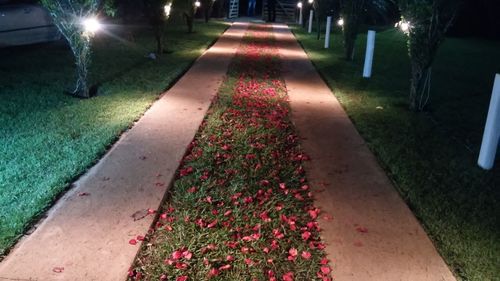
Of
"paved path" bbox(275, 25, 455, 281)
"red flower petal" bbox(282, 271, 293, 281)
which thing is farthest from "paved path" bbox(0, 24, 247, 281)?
"paved path" bbox(275, 25, 455, 281)

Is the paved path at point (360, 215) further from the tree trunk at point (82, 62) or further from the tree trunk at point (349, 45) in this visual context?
the tree trunk at point (349, 45)

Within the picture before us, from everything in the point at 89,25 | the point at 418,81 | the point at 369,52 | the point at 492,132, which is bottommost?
the point at 492,132

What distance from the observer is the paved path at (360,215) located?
354cm

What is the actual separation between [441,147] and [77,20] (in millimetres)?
6994

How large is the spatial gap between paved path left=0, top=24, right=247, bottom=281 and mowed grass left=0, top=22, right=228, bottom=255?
0.21 meters

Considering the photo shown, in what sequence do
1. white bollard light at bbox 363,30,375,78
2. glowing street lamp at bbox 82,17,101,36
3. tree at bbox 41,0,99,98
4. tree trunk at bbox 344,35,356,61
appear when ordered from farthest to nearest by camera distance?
tree trunk at bbox 344,35,356,61 < white bollard light at bbox 363,30,375,78 < glowing street lamp at bbox 82,17,101,36 < tree at bbox 41,0,99,98

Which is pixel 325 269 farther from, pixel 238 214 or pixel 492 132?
pixel 492 132

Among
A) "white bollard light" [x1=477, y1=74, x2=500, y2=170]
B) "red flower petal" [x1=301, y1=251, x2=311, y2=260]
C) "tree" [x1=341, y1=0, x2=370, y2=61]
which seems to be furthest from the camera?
"tree" [x1=341, y1=0, x2=370, y2=61]

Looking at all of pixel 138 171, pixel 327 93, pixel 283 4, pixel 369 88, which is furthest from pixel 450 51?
pixel 283 4

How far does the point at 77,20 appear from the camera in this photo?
27.0 feet

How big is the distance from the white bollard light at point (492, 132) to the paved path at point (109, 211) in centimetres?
409

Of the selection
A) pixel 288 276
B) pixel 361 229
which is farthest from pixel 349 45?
pixel 288 276

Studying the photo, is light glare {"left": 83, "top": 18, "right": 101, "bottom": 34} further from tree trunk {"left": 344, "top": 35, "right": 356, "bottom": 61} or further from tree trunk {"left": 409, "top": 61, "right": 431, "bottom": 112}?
tree trunk {"left": 344, "top": 35, "right": 356, "bottom": 61}

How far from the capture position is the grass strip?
3477 mm
